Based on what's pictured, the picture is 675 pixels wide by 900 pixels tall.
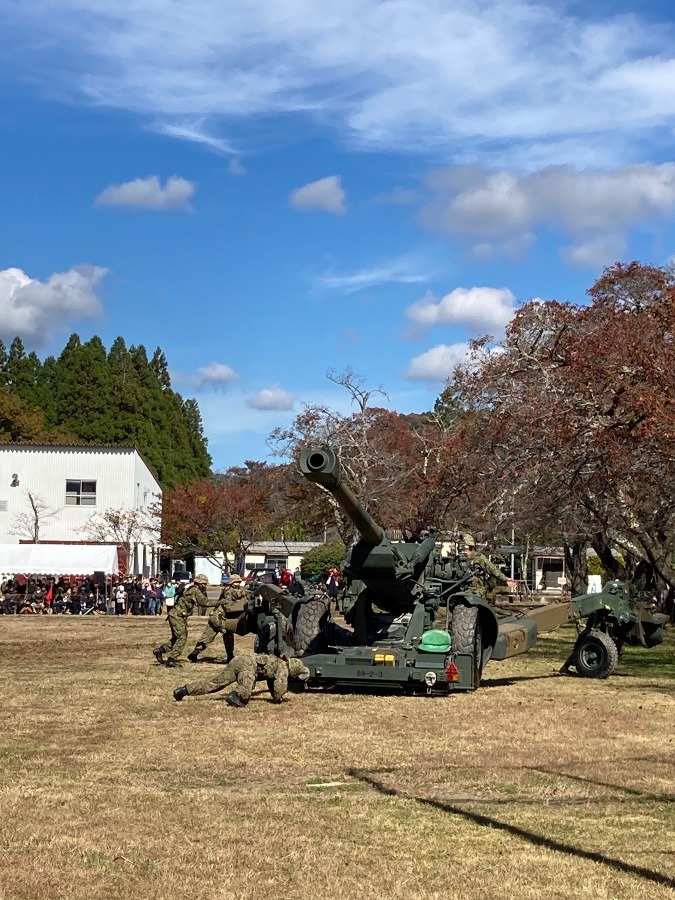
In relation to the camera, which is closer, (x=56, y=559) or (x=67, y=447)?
(x=56, y=559)

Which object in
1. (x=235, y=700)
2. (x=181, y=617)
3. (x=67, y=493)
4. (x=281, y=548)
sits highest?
(x=67, y=493)

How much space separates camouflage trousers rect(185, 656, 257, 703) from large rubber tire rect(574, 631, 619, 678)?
231 inches

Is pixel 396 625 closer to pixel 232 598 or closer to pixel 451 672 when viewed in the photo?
pixel 451 672

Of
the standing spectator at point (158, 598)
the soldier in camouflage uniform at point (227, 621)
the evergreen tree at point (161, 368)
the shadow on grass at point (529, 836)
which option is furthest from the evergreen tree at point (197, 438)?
the shadow on grass at point (529, 836)

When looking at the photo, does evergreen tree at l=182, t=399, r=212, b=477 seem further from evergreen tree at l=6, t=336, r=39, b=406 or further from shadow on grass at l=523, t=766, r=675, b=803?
shadow on grass at l=523, t=766, r=675, b=803

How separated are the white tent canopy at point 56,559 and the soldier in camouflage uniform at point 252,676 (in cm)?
2865

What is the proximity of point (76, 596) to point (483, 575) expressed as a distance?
2543cm

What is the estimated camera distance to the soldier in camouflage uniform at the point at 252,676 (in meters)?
14.0

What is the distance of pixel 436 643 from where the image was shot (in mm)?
15133

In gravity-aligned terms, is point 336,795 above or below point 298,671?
below

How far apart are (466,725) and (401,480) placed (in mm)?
32551

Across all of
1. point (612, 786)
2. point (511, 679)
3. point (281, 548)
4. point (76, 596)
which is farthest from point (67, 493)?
point (612, 786)

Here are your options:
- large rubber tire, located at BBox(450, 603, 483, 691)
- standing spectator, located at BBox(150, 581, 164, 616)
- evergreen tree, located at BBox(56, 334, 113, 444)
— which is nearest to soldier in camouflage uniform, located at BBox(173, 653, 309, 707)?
large rubber tire, located at BBox(450, 603, 483, 691)

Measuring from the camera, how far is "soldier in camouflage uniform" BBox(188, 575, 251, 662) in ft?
63.9
